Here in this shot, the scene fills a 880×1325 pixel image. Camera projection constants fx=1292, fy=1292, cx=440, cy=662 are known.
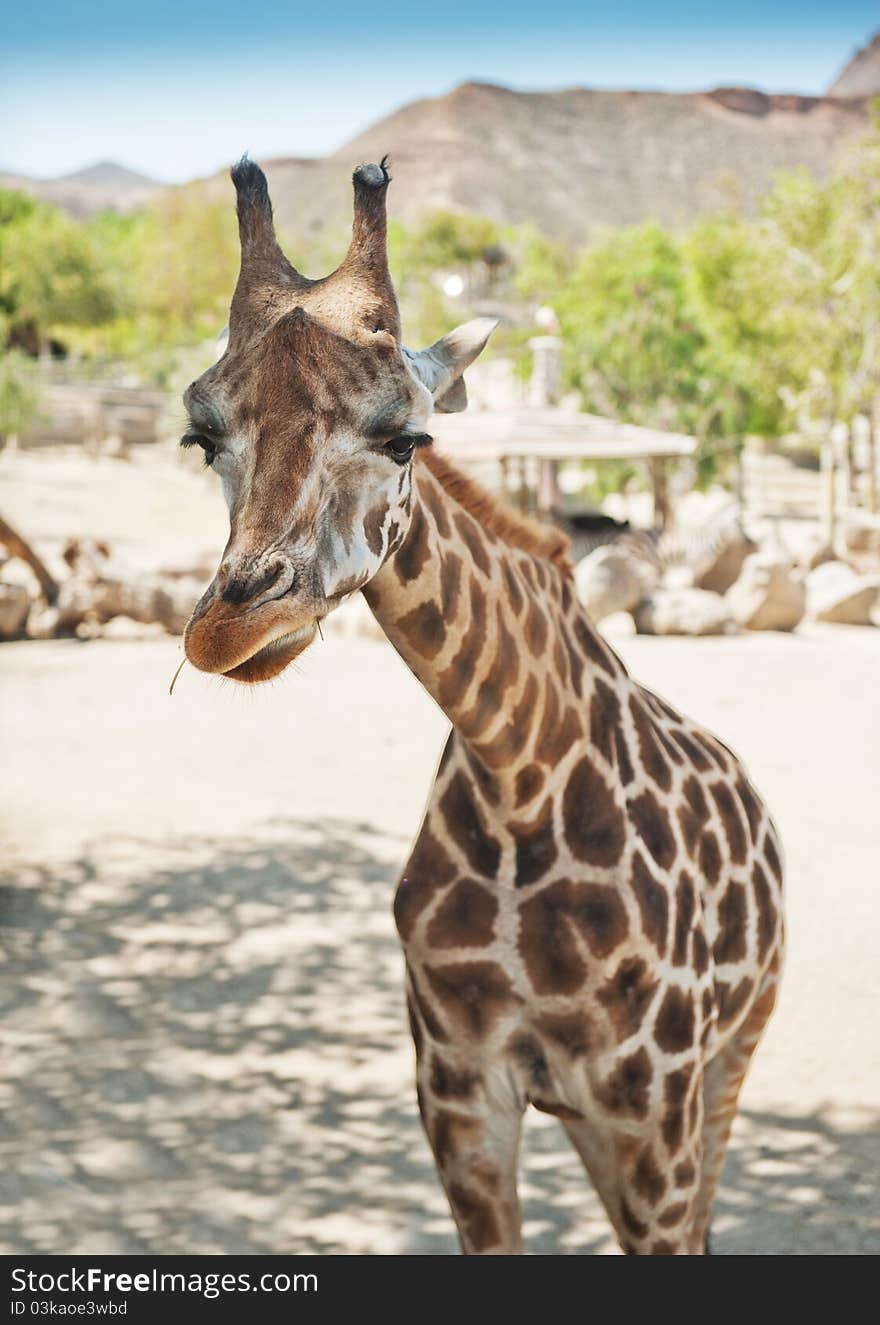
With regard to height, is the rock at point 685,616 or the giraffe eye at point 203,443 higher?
the giraffe eye at point 203,443

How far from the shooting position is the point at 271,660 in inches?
77.5

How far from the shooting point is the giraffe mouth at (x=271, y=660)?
1956mm

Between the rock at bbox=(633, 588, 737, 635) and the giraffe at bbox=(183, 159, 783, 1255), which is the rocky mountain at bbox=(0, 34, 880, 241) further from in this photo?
the giraffe at bbox=(183, 159, 783, 1255)

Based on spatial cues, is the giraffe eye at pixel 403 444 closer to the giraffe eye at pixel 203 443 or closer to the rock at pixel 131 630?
the giraffe eye at pixel 203 443

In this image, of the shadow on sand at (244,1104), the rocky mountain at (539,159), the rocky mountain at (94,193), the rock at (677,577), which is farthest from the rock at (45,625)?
the rocky mountain at (94,193)

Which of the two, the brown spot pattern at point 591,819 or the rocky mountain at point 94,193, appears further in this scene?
the rocky mountain at point 94,193

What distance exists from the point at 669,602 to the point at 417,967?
12.1m

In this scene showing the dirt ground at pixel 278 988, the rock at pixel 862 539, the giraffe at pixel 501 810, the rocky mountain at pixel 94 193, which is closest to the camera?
the giraffe at pixel 501 810

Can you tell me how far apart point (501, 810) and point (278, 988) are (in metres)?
3.47

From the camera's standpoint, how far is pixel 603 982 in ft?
8.69

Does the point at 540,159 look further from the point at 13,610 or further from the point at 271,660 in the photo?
the point at 271,660

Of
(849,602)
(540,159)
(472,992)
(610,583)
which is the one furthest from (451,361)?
(540,159)

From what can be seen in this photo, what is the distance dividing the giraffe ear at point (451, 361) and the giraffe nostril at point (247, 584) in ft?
1.68

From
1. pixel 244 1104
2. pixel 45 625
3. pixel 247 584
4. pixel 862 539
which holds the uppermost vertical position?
pixel 247 584
